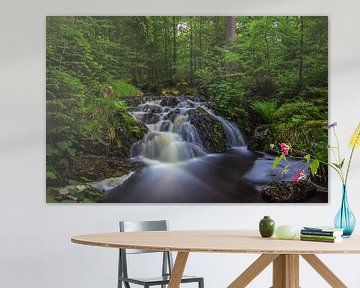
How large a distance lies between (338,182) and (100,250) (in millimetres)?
2034

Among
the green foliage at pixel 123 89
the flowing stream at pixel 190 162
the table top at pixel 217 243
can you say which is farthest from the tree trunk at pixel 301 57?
the table top at pixel 217 243

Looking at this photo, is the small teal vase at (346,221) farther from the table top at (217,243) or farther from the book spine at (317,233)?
the book spine at (317,233)

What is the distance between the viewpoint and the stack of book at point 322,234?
4336 millimetres

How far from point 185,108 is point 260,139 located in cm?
67

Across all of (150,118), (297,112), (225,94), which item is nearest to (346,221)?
(297,112)

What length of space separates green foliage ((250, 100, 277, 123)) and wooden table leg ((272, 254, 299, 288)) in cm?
235

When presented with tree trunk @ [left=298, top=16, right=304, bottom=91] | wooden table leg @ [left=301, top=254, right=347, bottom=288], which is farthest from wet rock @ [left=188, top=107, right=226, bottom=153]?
wooden table leg @ [left=301, top=254, right=347, bottom=288]

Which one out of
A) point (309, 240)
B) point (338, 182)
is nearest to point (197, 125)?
point (338, 182)

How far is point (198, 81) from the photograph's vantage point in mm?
6848

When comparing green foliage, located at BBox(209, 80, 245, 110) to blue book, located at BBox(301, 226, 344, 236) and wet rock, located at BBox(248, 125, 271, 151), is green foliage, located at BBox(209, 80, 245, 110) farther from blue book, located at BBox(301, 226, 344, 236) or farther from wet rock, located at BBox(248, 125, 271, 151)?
blue book, located at BBox(301, 226, 344, 236)

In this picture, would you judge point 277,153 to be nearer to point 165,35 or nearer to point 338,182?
point 338,182

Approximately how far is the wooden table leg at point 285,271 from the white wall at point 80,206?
2134 mm

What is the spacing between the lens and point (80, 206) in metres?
6.74

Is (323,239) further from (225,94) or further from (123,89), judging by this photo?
(123,89)
